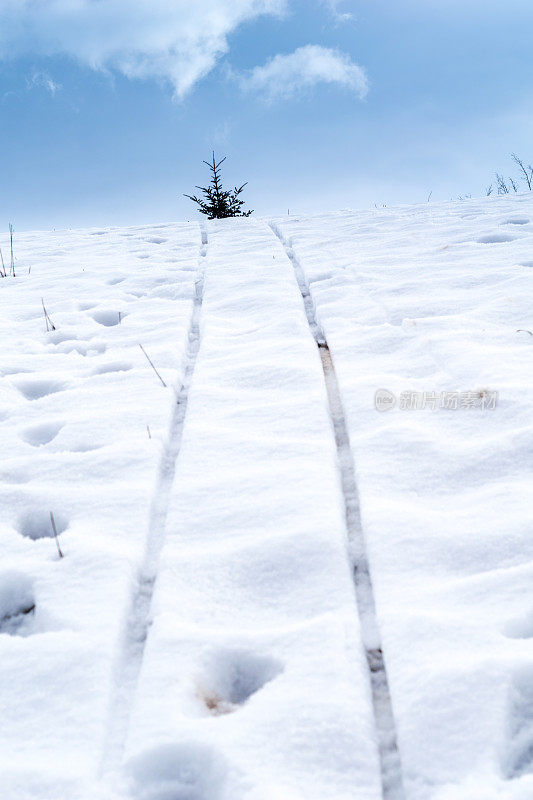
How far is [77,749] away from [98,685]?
5.5 inches

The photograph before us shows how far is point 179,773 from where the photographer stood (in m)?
1.11

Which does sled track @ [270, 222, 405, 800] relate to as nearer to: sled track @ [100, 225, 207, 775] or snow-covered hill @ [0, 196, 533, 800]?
snow-covered hill @ [0, 196, 533, 800]

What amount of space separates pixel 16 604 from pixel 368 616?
3.05ft

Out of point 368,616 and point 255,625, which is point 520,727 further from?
point 255,625

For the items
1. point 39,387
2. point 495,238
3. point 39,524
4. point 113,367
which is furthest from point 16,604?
point 495,238

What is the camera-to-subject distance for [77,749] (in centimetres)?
114

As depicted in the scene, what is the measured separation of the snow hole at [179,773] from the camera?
1.08m

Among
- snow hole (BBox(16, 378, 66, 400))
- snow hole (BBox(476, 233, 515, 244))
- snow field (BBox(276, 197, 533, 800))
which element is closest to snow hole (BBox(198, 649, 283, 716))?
snow field (BBox(276, 197, 533, 800))

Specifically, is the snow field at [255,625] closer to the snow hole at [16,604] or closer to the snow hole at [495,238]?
the snow hole at [16,604]

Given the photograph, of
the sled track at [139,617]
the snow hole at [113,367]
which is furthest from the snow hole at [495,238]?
the sled track at [139,617]

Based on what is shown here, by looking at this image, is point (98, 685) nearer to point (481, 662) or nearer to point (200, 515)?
point (200, 515)

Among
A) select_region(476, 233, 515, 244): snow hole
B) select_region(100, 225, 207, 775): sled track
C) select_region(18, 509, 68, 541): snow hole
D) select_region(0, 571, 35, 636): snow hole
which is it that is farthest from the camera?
select_region(476, 233, 515, 244): snow hole

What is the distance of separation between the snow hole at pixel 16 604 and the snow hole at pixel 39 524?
0.20m

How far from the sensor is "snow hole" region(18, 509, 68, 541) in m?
1.79
